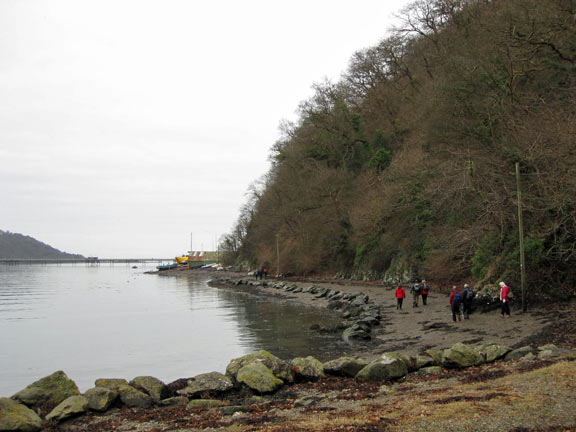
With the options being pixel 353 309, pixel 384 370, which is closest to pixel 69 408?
pixel 384 370

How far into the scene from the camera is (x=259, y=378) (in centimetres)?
1264

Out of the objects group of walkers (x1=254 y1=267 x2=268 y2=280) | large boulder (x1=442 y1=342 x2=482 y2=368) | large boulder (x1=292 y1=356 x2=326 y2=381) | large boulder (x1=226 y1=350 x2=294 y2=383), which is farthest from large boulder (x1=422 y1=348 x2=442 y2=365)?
group of walkers (x1=254 y1=267 x2=268 y2=280)

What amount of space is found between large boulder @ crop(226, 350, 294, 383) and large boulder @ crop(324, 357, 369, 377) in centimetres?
117

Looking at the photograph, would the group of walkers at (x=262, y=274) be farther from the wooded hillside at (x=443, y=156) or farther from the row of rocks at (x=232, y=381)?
the row of rocks at (x=232, y=381)

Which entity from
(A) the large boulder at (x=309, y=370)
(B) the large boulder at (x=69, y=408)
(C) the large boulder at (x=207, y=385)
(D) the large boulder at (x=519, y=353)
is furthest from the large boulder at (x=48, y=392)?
(D) the large boulder at (x=519, y=353)

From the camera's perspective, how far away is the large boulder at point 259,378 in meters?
12.5

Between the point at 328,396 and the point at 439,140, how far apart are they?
88.1 ft

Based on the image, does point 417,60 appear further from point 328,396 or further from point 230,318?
point 328,396

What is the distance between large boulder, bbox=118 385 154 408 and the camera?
1184 cm

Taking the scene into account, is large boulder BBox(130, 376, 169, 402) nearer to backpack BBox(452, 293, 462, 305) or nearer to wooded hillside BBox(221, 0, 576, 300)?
backpack BBox(452, 293, 462, 305)

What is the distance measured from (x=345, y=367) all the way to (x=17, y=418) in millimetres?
8110

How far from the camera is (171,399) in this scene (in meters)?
12.1

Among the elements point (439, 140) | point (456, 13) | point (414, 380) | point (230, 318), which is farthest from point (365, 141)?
point (414, 380)

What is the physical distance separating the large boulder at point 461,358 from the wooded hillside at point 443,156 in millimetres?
8701
